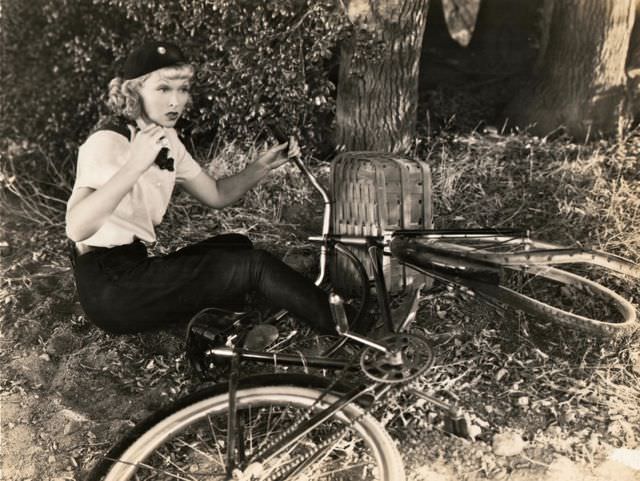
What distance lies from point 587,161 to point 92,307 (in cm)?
371

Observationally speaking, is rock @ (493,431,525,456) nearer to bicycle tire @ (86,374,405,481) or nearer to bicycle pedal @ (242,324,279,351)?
bicycle tire @ (86,374,405,481)

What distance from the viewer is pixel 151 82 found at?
3.00 metres

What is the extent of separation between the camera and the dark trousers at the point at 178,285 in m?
2.96

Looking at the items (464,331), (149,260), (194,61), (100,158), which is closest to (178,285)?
(149,260)

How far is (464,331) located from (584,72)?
2783mm

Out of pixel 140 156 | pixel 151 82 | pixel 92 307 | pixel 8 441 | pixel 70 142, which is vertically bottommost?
pixel 8 441

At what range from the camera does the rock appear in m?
2.90

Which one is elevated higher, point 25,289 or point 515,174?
point 515,174

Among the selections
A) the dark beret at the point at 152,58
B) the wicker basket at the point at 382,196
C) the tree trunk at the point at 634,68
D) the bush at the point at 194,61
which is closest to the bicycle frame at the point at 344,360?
the wicker basket at the point at 382,196

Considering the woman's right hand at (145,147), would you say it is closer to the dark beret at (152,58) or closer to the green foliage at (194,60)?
the dark beret at (152,58)

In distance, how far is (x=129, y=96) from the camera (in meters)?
2.99

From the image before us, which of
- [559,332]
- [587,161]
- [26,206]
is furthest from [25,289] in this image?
[587,161]

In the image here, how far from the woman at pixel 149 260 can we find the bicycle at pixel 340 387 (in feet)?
0.59

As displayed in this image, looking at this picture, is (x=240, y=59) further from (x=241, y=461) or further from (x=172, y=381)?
(x=241, y=461)
